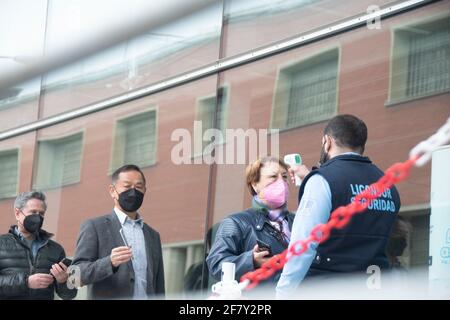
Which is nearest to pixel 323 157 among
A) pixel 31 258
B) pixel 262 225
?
pixel 262 225

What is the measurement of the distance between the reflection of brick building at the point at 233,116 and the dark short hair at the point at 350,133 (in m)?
0.29

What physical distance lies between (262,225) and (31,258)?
1.93 m

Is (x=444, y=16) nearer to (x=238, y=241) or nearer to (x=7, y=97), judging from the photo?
(x=238, y=241)

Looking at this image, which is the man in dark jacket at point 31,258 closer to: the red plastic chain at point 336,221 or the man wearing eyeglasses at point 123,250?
the man wearing eyeglasses at point 123,250

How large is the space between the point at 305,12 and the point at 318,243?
61.8 inches

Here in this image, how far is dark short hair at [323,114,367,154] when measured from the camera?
5055 mm

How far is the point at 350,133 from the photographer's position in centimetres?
505

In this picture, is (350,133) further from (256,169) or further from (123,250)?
A: (123,250)

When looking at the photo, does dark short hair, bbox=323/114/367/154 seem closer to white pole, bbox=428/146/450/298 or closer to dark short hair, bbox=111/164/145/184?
white pole, bbox=428/146/450/298

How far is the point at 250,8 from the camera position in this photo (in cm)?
622

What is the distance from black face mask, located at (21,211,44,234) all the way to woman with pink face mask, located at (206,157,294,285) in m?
1.73

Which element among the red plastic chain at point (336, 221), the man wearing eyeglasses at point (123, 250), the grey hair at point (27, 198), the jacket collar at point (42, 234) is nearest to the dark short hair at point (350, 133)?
the red plastic chain at point (336, 221)

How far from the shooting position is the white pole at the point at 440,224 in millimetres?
4789
